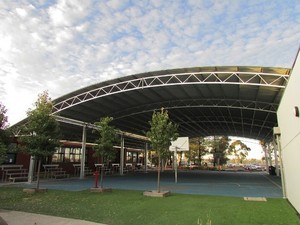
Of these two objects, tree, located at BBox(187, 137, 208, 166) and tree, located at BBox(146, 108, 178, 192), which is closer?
tree, located at BBox(146, 108, 178, 192)

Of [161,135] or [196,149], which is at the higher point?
[196,149]

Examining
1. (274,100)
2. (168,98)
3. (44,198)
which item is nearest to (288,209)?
(44,198)

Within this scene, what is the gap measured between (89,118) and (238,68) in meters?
17.5

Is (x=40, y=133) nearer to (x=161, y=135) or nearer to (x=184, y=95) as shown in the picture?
(x=161, y=135)

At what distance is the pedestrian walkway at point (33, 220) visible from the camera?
7.88 m

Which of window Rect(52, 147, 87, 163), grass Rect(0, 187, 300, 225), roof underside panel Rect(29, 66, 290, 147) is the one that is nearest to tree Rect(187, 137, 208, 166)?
roof underside panel Rect(29, 66, 290, 147)

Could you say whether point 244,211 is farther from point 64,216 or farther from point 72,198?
point 72,198

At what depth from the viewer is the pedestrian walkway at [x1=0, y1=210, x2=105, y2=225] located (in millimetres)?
7879

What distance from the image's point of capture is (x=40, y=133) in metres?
16.1

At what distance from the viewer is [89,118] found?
29.0 meters

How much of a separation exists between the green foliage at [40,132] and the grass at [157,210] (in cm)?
367

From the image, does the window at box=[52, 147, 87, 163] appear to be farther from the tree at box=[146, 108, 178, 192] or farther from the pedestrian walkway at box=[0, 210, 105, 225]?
the pedestrian walkway at box=[0, 210, 105, 225]

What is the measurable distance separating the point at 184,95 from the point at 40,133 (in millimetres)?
13682

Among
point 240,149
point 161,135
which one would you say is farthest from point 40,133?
point 240,149
